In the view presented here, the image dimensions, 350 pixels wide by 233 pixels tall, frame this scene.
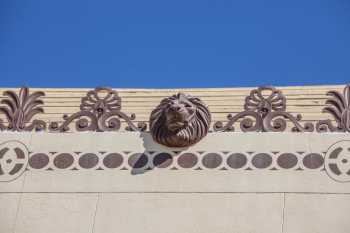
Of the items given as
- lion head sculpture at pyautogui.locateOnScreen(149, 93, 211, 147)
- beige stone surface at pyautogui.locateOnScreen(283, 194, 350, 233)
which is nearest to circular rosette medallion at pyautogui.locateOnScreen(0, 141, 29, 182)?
lion head sculpture at pyautogui.locateOnScreen(149, 93, 211, 147)

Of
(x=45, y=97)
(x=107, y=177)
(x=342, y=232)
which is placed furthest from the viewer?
(x=45, y=97)

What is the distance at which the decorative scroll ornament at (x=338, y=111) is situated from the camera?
27.9 feet

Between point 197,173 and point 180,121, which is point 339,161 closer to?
point 197,173

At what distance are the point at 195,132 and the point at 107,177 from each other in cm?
80

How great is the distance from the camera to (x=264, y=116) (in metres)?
8.66

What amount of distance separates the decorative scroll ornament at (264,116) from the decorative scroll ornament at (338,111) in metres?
0.11

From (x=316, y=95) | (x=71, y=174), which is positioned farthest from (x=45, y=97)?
(x=316, y=95)

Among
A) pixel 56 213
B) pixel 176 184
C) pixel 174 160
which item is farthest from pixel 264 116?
pixel 56 213

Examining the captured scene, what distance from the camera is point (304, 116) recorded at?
866cm

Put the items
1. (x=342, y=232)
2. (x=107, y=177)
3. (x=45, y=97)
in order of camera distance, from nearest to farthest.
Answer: (x=342, y=232) < (x=107, y=177) < (x=45, y=97)

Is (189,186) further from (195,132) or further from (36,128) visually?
(36,128)

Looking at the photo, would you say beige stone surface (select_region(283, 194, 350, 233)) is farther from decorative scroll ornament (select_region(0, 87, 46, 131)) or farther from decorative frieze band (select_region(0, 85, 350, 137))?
decorative scroll ornament (select_region(0, 87, 46, 131))

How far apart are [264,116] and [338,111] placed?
0.61 m

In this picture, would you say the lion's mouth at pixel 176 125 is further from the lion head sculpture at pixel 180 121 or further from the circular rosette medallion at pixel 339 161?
the circular rosette medallion at pixel 339 161
